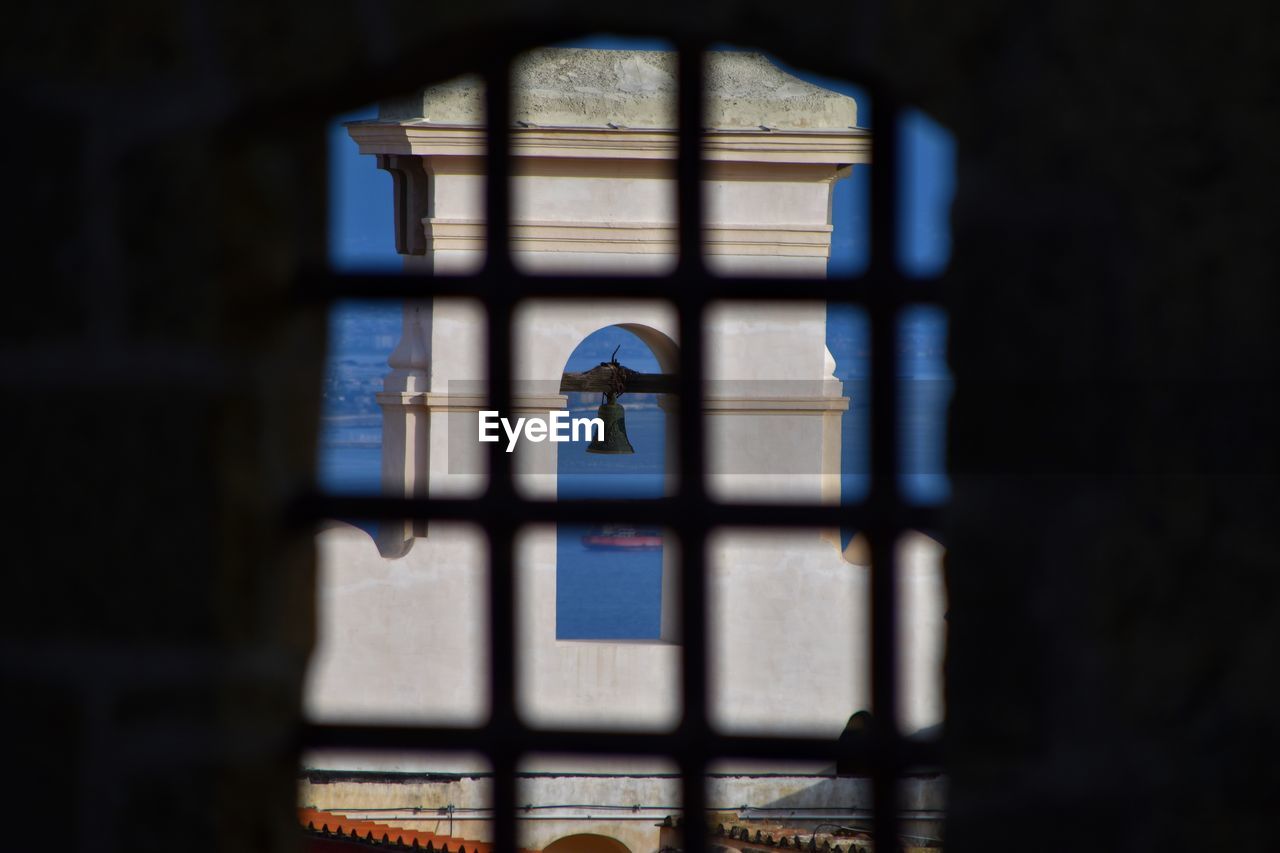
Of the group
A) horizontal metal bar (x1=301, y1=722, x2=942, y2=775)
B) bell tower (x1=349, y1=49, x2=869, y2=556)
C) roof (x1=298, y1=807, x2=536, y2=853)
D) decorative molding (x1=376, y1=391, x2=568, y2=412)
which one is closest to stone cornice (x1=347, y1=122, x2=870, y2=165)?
bell tower (x1=349, y1=49, x2=869, y2=556)

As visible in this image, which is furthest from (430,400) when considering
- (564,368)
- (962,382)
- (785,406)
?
(962,382)

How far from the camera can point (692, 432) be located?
123 centimetres

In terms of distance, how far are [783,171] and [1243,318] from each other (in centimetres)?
381

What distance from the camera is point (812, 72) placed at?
105 cm

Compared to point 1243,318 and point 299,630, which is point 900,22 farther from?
point 299,630

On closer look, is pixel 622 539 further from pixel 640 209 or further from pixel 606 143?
pixel 606 143

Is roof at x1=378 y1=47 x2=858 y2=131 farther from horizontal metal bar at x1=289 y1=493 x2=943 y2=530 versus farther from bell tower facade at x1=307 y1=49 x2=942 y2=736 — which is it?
horizontal metal bar at x1=289 y1=493 x2=943 y2=530

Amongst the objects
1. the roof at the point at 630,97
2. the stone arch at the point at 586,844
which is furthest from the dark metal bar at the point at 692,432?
the stone arch at the point at 586,844

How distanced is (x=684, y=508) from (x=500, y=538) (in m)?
0.16

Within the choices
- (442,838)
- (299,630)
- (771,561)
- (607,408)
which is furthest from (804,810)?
(299,630)

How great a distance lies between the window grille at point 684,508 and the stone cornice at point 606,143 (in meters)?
3.28

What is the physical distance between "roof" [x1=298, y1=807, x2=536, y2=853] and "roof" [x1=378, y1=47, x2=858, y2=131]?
247cm

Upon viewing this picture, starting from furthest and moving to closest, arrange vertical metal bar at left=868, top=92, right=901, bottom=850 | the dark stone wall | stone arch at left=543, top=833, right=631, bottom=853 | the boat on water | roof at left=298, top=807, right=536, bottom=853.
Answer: the boat on water
stone arch at left=543, top=833, right=631, bottom=853
roof at left=298, top=807, right=536, bottom=853
vertical metal bar at left=868, top=92, right=901, bottom=850
the dark stone wall

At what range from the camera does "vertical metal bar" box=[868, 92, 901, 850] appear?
117cm
